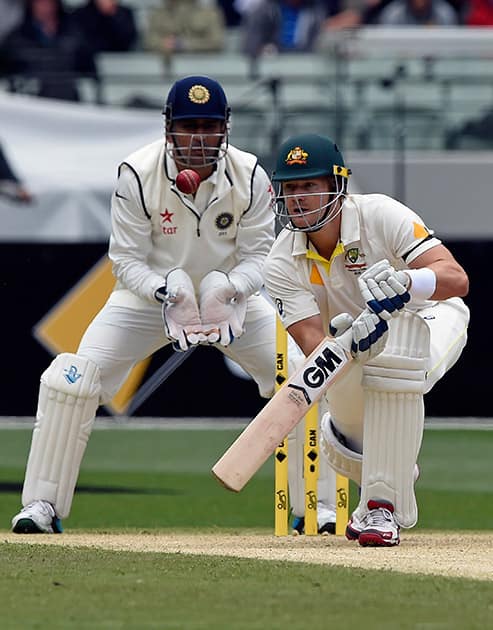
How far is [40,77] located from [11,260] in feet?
5.80

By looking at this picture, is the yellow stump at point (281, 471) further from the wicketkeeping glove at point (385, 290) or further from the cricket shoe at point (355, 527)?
the wicketkeeping glove at point (385, 290)

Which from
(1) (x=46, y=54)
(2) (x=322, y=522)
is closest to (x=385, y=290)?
(2) (x=322, y=522)

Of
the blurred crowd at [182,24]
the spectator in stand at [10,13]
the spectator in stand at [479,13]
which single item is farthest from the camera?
the spectator in stand at [479,13]

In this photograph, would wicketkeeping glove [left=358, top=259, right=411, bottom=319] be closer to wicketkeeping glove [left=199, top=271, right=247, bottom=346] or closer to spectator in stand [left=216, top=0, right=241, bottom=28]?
wicketkeeping glove [left=199, top=271, right=247, bottom=346]

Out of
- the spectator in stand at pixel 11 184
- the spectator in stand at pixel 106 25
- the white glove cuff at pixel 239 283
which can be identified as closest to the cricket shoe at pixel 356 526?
the white glove cuff at pixel 239 283

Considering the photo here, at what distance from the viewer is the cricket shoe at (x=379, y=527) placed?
17.3ft

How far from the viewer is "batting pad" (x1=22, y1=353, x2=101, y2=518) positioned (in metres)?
6.13

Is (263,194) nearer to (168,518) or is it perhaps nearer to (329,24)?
(168,518)

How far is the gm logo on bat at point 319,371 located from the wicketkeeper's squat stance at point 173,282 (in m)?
0.98

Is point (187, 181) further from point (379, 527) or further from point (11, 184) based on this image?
point (11, 184)

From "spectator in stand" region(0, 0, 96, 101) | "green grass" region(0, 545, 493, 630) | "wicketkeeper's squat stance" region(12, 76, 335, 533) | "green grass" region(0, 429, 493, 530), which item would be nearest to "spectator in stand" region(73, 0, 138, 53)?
"spectator in stand" region(0, 0, 96, 101)

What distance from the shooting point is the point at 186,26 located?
13414mm

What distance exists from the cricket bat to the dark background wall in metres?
6.24

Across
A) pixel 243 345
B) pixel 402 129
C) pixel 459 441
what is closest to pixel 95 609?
pixel 243 345
